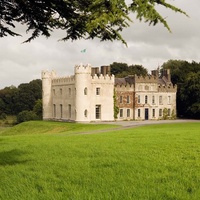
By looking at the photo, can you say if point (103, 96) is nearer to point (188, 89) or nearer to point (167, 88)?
point (167, 88)

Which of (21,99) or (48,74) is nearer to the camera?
(48,74)

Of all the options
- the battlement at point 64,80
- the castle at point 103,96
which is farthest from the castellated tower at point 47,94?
the battlement at point 64,80

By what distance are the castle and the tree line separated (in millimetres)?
2052

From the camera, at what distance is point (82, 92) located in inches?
1895

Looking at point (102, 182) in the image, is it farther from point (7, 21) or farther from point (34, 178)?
point (7, 21)

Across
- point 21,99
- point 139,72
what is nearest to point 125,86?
point 139,72

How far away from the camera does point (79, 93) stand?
158 feet

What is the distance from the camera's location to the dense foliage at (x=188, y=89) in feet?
176

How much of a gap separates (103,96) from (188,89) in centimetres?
1314

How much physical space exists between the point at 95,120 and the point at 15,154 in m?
34.3

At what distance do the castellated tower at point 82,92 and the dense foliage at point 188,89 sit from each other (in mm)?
15451

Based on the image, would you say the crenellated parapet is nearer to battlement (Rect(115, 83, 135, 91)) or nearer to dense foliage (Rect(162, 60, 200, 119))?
dense foliage (Rect(162, 60, 200, 119))

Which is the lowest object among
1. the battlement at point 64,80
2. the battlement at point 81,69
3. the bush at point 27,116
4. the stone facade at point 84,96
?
the bush at point 27,116

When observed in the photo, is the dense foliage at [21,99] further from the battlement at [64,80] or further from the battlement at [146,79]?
the battlement at [146,79]
